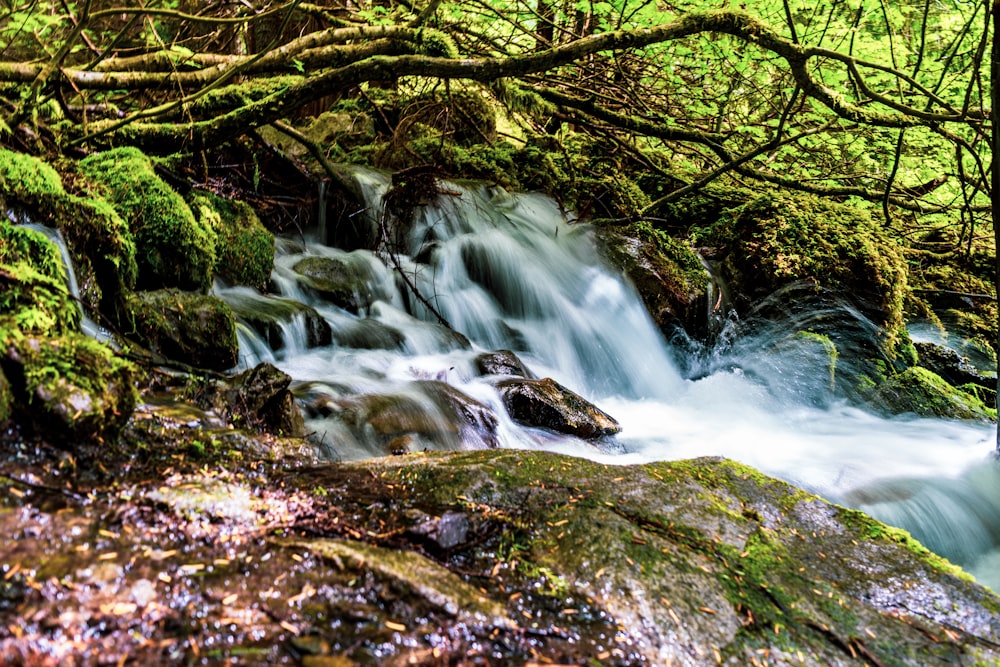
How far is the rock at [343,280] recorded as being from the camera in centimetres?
607

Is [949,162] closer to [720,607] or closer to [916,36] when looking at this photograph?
[916,36]

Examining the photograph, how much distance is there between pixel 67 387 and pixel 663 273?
6470 millimetres

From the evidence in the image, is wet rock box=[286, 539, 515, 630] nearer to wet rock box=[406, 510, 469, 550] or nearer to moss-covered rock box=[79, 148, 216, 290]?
wet rock box=[406, 510, 469, 550]

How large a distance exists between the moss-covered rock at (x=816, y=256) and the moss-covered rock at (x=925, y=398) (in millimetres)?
426

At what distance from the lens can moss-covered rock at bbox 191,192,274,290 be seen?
16.9 feet

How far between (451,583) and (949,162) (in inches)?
Answer: 319

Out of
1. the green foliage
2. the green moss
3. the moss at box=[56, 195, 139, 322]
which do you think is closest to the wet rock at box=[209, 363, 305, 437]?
the moss at box=[56, 195, 139, 322]

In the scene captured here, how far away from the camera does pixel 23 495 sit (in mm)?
1624

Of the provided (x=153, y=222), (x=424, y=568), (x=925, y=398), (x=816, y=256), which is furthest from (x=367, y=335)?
A: (x=925, y=398)

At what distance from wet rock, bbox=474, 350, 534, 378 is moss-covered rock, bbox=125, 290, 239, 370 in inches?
83.8

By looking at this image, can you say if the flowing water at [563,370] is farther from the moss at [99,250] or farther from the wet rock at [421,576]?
the wet rock at [421,576]

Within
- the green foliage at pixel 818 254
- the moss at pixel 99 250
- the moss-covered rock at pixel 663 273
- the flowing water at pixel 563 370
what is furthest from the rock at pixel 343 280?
the green foliage at pixel 818 254

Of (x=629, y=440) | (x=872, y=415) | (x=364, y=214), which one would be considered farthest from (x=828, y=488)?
(x=364, y=214)

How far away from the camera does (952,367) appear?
7.09 meters
